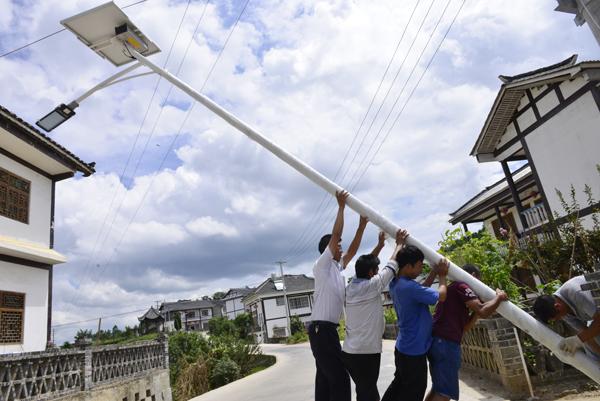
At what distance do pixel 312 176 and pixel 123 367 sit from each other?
10.3 meters

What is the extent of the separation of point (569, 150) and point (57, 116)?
14.1 m

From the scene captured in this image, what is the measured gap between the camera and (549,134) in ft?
45.4

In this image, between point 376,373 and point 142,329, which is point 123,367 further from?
point 142,329

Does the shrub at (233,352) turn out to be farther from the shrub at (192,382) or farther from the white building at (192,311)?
the white building at (192,311)

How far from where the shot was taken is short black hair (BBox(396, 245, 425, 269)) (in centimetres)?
355

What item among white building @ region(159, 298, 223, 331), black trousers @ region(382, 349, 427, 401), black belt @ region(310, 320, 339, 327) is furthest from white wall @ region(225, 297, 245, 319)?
black trousers @ region(382, 349, 427, 401)

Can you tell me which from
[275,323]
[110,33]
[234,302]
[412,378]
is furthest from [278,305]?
[412,378]

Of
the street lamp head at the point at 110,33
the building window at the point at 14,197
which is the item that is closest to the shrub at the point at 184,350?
the building window at the point at 14,197

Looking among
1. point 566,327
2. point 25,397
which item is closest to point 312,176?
point 566,327

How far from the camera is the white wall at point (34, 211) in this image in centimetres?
1101

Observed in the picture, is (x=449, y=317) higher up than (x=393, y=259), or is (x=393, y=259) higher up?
(x=393, y=259)

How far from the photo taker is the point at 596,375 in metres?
2.89

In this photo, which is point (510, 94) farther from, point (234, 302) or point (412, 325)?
point (234, 302)

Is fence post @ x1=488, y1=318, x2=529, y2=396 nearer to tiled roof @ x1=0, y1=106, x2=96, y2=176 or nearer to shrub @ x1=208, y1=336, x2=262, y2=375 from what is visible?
tiled roof @ x1=0, y1=106, x2=96, y2=176
